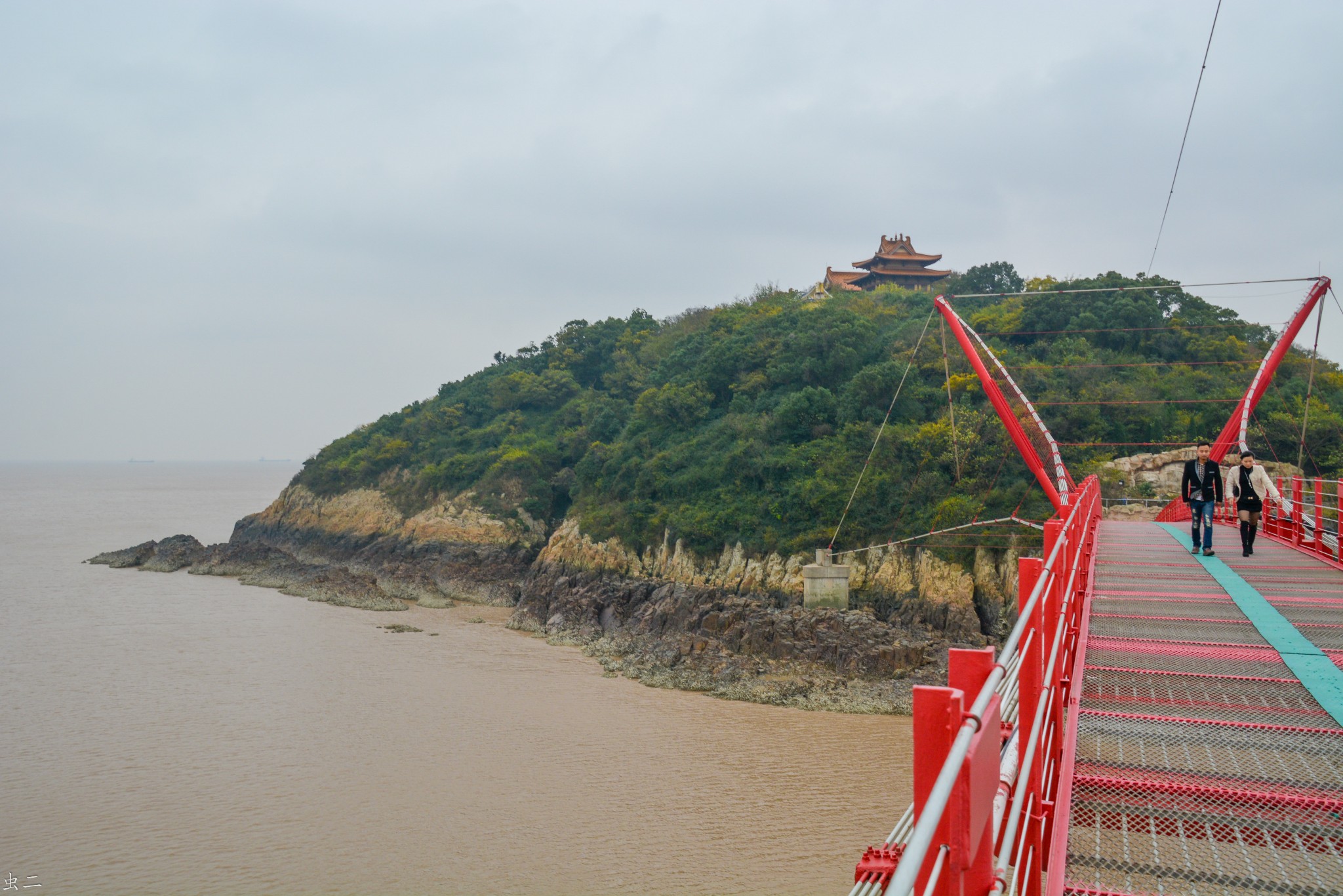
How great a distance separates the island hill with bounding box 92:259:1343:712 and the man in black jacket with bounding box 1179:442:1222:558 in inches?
306

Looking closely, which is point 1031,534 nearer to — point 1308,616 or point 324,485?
point 1308,616

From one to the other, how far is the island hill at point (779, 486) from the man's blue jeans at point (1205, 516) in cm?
772

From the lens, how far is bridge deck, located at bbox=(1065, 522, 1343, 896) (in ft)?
10.0

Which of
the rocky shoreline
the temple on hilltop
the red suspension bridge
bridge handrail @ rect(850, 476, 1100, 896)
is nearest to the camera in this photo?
bridge handrail @ rect(850, 476, 1100, 896)

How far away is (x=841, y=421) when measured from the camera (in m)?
28.0

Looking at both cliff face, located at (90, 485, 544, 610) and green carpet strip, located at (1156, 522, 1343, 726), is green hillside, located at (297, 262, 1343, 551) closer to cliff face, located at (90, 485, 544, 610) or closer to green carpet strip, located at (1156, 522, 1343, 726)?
cliff face, located at (90, 485, 544, 610)

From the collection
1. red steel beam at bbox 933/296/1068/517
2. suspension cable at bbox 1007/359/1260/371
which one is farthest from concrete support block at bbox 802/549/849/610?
suspension cable at bbox 1007/359/1260/371

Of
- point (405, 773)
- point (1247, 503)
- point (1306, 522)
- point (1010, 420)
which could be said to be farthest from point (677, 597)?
point (1247, 503)

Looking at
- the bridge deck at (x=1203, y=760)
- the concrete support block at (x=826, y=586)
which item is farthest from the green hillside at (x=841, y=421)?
the bridge deck at (x=1203, y=760)

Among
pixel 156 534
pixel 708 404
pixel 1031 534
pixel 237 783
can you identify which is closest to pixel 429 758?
pixel 237 783

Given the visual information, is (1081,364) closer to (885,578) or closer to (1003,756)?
(885,578)

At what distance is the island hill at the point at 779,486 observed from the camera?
805 inches

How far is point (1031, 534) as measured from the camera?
70.3ft

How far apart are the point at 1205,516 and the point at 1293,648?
16.0ft
